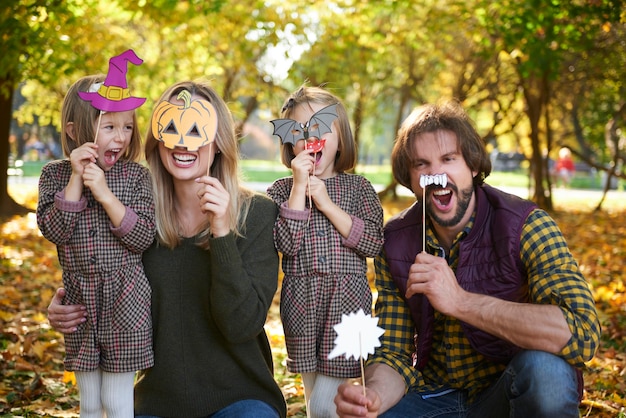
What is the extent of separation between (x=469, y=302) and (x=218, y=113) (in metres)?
1.17

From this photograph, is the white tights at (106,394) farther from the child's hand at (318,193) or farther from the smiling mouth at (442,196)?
the smiling mouth at (442,196)

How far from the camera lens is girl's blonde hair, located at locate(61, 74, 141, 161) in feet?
10.0

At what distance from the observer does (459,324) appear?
2.97m

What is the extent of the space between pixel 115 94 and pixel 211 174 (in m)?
0.47

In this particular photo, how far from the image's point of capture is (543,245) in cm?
276

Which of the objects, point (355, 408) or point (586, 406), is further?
point (586, 406)

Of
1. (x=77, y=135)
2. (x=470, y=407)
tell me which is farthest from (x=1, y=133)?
(x=470, y=407)

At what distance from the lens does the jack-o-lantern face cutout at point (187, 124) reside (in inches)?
112

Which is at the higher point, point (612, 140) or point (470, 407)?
point (612, 140)

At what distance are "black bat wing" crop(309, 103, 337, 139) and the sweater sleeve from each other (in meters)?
0.48

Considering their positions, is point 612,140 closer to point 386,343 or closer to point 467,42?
point 467,42

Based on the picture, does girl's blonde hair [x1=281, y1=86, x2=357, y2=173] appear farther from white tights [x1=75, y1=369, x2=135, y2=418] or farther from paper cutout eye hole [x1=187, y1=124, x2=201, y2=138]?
white tights [x1=75, y1=369, x2=135, y2=418]

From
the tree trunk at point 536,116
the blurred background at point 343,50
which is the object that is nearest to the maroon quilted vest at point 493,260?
the blurred background at point 343,50

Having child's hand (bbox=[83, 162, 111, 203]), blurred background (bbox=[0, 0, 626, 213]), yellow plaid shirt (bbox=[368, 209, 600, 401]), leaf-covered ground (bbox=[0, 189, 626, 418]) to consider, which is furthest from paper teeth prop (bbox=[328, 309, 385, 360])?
blurred background (bbox=[0, 0, 626, 213])
